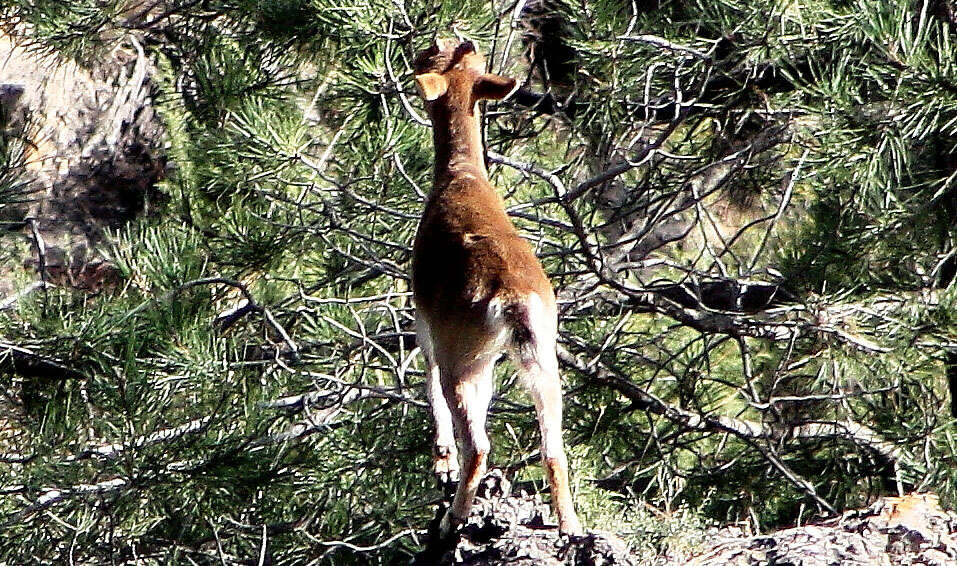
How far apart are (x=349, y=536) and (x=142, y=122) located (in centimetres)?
364

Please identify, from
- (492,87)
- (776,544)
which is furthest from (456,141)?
(776,544)

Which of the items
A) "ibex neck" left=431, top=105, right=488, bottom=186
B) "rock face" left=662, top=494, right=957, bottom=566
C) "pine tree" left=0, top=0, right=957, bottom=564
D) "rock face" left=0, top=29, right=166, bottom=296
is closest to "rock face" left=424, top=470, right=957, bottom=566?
"rock face" left=662, top=494, right=957, bottom=566

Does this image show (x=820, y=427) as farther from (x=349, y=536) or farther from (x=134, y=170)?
(x=134, y=170)

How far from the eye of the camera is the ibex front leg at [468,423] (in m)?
2.24

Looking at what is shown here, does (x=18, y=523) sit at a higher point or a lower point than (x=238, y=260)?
lower

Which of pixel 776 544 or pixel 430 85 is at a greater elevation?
pixel 430 85

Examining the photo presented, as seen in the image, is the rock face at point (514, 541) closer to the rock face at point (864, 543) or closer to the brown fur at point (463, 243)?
the rock face at point (864, 543)

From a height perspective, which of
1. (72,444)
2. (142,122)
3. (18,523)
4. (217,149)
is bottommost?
(18,523)

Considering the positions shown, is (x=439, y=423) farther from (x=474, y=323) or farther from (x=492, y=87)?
(x=492, y=87)

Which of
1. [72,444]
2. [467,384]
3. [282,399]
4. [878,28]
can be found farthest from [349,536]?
[878,28]

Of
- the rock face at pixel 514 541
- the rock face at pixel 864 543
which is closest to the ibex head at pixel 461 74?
the rock face at pixel 514 541

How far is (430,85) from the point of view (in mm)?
2686

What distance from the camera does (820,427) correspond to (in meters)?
3.92

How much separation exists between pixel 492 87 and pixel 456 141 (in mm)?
144
